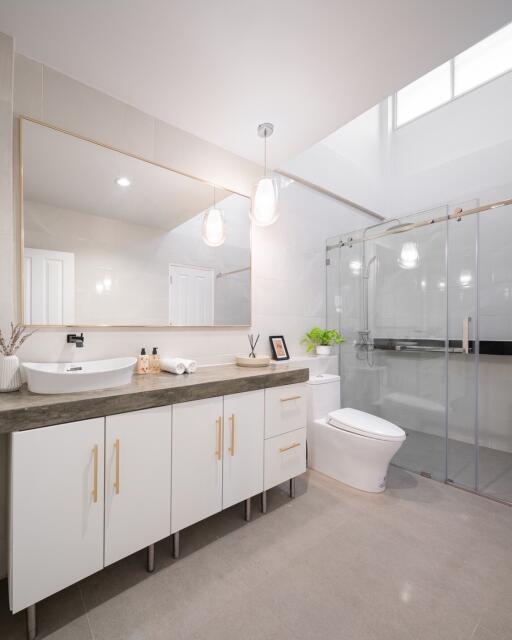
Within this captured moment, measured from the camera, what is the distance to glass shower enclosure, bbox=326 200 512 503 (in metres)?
2.21

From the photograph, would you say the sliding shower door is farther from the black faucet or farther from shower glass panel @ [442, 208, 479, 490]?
the black faucet

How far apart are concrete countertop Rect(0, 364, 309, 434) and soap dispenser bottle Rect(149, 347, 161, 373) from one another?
0.19 ft

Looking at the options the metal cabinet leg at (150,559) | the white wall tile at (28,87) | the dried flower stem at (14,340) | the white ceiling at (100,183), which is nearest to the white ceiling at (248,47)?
the white wall tile at (28,87)

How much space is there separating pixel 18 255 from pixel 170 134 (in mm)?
1165

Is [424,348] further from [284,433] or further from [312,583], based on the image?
[312,583]

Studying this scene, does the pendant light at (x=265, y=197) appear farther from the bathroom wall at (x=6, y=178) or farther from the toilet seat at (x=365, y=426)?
the toilet seat at (x=365, y=426)

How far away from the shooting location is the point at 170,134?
1.97 meters

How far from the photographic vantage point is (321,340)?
9.01ft

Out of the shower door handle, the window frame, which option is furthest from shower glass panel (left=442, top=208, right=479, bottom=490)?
the window frame

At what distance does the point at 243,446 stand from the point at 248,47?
1.98 metres

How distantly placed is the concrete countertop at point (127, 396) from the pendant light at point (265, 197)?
41.6 inches

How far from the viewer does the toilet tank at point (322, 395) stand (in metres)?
2.35

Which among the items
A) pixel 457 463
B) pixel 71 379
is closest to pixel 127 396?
pixel 71 379

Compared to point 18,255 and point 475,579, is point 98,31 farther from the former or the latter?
point 475,579
